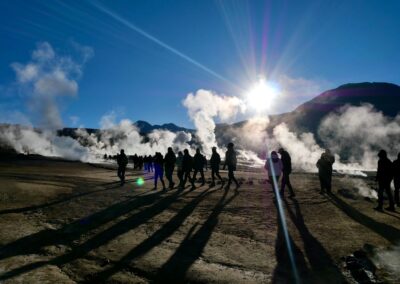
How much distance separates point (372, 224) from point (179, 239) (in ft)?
17.9

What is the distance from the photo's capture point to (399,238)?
28.9ft

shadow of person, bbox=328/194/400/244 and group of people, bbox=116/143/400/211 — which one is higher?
group of people, bbox=116/143/400/211

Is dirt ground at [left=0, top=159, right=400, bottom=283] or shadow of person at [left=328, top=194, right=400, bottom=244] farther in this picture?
shadow of person at [left=328, top=194, right=400, bottom=244]

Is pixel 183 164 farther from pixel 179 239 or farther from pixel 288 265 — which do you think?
pixel 288 265

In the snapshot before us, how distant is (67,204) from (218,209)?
206 inches

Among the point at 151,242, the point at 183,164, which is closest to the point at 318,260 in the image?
the point at 151,242

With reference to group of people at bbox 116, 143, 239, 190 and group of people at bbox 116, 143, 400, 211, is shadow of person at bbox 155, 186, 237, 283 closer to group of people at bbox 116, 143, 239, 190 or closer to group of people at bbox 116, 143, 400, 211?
group of people at bbox 116, 143, 400, 211

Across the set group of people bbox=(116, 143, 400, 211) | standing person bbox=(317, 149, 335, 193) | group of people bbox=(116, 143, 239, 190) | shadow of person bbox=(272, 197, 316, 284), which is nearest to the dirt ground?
shadow of person bbox=(272, 197, 316, 284)

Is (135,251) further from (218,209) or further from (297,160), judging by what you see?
(297,160)

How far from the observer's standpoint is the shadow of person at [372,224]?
9.04m

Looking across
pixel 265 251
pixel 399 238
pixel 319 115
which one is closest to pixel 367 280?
pixel 265 251

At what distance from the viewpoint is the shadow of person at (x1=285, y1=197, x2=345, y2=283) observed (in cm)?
618

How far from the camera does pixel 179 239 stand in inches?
338

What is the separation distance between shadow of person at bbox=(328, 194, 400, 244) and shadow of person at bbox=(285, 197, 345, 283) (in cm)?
170
